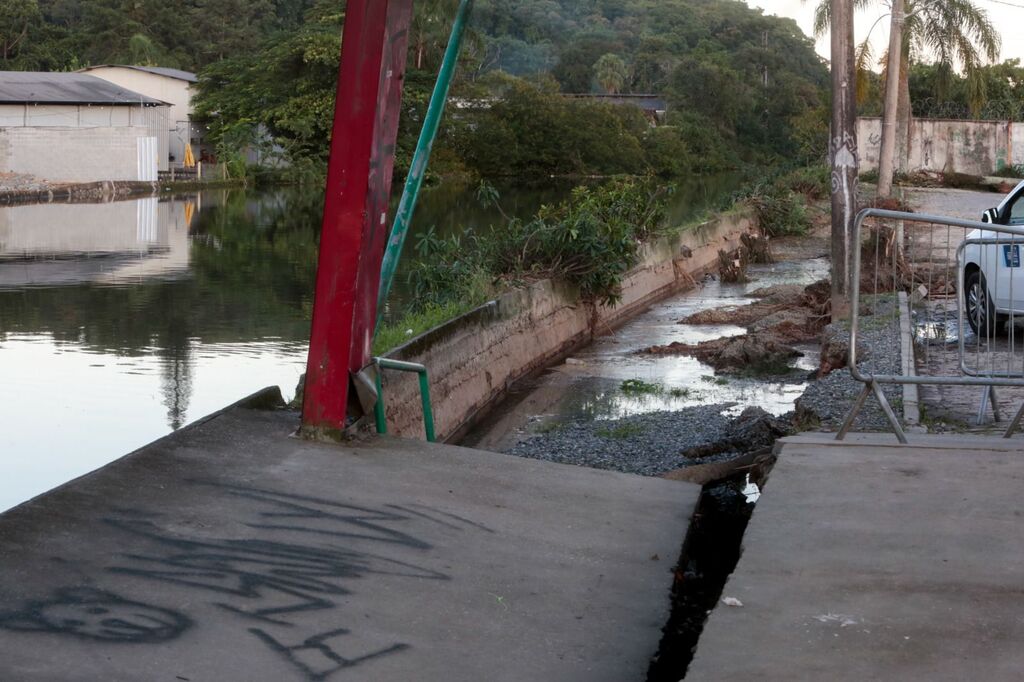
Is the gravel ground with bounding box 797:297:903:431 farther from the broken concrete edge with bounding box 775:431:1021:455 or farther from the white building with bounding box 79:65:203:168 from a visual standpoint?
the white building with bounding box 79:65:203:168

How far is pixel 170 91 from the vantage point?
6322cm

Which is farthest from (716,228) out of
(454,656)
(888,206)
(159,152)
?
(159,152)

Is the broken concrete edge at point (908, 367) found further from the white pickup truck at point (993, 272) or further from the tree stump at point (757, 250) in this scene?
the tree stump at point (757, 250)

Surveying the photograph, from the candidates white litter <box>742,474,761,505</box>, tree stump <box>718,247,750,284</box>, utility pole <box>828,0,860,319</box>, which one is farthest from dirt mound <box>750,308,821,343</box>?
white litter <box>742,474,761,505</box>

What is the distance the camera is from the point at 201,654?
4758mm

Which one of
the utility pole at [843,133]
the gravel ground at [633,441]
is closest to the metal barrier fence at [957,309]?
the utility pole at [843,133]

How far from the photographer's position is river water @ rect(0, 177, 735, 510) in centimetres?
1235

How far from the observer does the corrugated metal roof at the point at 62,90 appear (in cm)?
5125

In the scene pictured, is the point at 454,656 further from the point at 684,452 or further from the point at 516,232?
the point at 516,232

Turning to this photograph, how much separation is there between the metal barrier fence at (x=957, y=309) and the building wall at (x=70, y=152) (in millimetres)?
34505

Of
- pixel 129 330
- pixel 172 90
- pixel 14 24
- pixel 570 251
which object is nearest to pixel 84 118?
pixel 172 90

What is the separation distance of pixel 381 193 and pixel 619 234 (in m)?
10.3

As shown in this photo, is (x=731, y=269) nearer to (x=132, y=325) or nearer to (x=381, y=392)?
(x=132, y=325)

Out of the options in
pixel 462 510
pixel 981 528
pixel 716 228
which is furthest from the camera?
pixel 716 228
